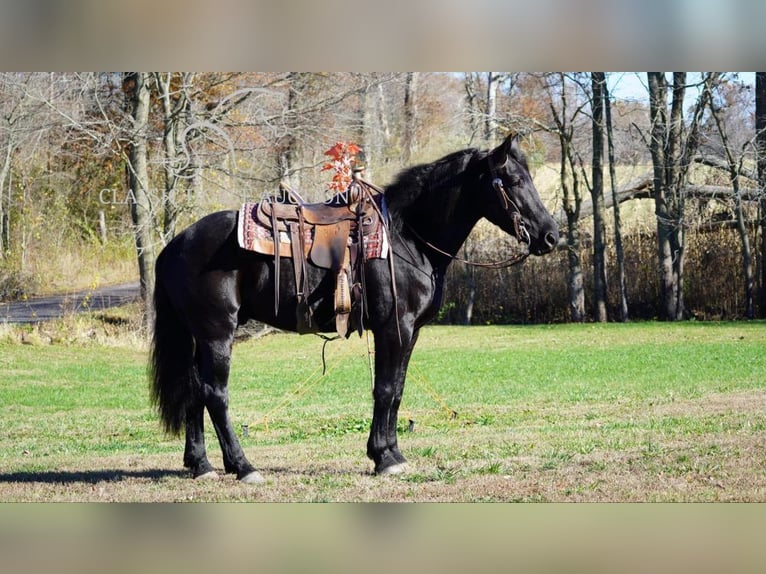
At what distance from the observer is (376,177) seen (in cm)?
1395

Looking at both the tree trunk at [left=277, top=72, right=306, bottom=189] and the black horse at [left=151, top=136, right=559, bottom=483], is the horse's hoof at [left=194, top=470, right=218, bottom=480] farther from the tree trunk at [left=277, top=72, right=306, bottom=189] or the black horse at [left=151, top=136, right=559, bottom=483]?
the tree trunk at [left=277, top=72, right=306, bottom=189]

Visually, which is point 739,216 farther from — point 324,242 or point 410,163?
point 324,242

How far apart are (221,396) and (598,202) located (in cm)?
1287

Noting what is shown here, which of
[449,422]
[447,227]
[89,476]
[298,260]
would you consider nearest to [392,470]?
[298,260]

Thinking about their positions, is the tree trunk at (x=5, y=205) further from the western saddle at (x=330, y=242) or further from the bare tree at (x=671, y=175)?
the bare tree at (x=671, y=175)

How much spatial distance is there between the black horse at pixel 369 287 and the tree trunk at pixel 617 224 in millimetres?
11069

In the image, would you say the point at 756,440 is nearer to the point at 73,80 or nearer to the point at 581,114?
the point at 73,80

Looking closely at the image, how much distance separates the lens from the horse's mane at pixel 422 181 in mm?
5324

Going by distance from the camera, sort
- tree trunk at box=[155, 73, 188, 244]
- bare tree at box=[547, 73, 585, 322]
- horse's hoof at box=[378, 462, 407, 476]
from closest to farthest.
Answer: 1. horse's hoof at box=[378, 462, 407, 476]
2. tree trunk at box=[155, 73, 188, 244]
3. bare tree at box=[547, 73, 585, 322]

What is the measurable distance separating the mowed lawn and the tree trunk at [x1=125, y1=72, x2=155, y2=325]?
1.32m

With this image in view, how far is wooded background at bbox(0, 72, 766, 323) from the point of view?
13.0m

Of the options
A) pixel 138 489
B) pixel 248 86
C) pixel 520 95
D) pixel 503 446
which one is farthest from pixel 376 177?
pixel 138 489

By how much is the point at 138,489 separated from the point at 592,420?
3.77 metres

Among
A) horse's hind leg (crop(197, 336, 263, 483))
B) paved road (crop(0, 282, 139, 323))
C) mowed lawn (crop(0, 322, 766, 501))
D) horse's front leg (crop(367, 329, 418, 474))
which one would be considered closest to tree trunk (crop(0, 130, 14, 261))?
paved road (crop(0, 282, 139, 323))
